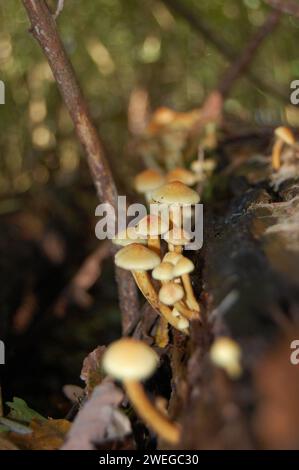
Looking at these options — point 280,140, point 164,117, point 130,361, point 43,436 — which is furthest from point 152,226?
point 164,117

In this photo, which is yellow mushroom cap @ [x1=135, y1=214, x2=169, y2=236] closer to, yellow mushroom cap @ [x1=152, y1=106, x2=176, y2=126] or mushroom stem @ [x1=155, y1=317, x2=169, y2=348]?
mushroom stem @ [x1=155, y1=317, x2=169, y2=348]

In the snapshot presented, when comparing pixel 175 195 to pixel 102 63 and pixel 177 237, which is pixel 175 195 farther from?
pixel 102 63

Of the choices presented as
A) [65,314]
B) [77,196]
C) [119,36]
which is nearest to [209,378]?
[65,314]

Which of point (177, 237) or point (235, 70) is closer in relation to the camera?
point (177, 237)

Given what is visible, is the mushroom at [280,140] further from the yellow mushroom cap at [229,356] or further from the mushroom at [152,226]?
the yellow mushroom cap at [229,356]

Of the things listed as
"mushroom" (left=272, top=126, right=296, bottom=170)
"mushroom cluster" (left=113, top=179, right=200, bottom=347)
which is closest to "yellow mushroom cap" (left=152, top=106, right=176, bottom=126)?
"mushroom" (left=272, top=126, right=296, bottom=170)
